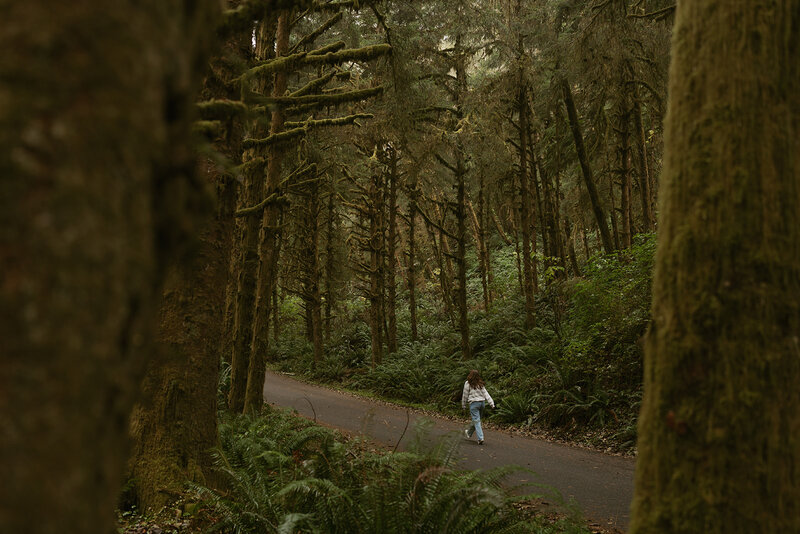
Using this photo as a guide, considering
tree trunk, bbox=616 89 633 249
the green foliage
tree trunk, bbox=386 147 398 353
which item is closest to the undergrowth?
tree trunk, bbox=386 147 398 353

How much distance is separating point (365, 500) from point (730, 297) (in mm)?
3148

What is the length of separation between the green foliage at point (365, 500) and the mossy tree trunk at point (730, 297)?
2131mm

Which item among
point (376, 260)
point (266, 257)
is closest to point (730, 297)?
point (266, 257)

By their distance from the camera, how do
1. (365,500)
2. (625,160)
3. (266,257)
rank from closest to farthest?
(365,500) < (266,257) < (625,160)

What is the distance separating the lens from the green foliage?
Result: 3.84 metres

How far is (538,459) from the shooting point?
884 cm

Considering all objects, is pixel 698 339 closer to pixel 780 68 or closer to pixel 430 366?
pixel 780 68

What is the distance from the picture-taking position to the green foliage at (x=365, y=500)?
3842 millimetres

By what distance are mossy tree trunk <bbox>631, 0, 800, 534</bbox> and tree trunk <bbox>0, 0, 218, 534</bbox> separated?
1.87 m

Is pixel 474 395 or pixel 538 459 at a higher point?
pixel 474 395

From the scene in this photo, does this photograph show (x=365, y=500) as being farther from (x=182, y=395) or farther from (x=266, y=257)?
(x=266, y=257)

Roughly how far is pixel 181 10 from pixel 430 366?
1633 centimetres

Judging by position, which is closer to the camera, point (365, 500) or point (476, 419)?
point (365, 500)

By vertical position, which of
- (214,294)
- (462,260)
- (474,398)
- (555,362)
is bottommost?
(474,398)
